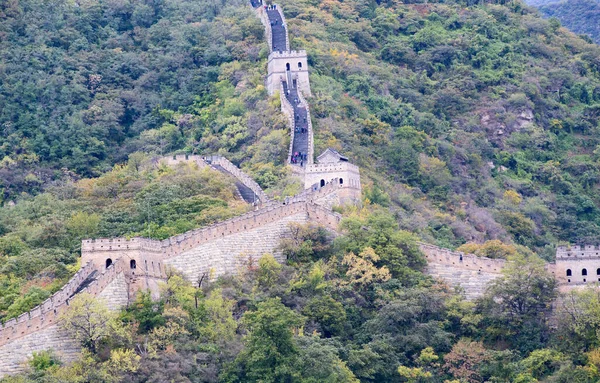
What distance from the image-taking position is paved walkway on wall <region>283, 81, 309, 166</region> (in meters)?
92.8

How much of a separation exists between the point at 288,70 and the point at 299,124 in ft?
32.5

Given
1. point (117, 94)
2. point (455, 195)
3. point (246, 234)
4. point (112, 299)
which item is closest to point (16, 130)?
point (117, 94)

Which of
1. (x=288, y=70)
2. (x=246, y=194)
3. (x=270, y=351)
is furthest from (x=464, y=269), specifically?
(x=288, y=70)

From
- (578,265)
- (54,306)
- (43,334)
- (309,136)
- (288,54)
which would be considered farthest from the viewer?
(288,54)

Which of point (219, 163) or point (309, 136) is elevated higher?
point (309, 136)

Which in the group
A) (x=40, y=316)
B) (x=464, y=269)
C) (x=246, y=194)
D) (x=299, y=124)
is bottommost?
(x=40, y=316)

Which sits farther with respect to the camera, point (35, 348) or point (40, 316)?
point (40, 316)

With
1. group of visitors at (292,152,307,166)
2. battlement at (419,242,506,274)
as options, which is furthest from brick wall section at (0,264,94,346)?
group of visitors at (292,152,307,166)

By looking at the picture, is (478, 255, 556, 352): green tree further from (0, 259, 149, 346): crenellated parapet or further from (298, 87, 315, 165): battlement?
(298, 87, 315, 165): battlement

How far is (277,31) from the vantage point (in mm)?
115438

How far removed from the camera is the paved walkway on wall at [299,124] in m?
92.8

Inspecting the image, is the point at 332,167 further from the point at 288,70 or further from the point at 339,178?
the point at 288,70

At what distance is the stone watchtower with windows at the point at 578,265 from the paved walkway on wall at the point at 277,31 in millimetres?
42621

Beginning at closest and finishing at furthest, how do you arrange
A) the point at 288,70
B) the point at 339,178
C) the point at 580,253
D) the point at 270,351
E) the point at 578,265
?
the point at 270,351, the point at 578,265, the point at 580,253, the point at 339,178, the point at 288,70
